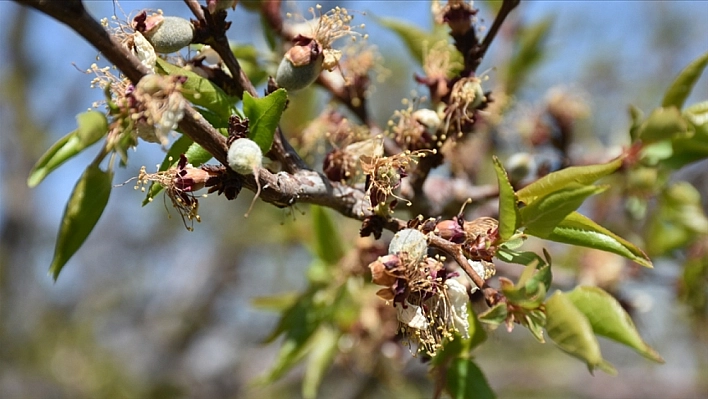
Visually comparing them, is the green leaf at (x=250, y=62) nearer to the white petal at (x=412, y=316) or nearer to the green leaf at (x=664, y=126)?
the white petal at (x=412, y=316)

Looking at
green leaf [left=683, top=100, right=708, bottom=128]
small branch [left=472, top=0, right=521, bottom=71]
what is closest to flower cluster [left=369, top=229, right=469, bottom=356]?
small branch [left=472, top=0, right=521, bottom=71]

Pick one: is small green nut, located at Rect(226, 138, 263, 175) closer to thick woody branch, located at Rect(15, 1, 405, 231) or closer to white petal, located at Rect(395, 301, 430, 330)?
thick woody branch, located at Rect(15, 1, 405, 231)

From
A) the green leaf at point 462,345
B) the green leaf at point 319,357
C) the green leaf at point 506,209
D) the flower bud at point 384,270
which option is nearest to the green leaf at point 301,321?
the green leaf at point 319,357

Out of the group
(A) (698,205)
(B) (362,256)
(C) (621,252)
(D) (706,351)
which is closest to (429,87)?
(B) (362,256)

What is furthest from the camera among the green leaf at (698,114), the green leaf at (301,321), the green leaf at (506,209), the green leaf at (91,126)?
the green leaf at (301,321)

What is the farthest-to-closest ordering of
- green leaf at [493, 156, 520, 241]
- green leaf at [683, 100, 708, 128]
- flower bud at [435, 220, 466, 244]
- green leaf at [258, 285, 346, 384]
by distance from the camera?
green leaf at [258, 285, 346, 384]
green leaf at [683, 100, 708, 128]
flower bud at [435, 220, 466, 244]
green leaf at [493, 156, 520, 241]

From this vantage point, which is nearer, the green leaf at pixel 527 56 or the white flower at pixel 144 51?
the white flower at pixel 144 51

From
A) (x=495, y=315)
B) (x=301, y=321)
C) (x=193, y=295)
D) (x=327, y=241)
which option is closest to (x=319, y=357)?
(x=301, y=321)
